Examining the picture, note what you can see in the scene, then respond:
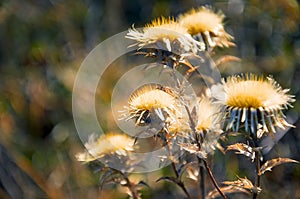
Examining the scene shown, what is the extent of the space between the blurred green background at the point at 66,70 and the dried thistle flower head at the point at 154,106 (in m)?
1.26

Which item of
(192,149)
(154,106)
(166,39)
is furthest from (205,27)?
(192,149)

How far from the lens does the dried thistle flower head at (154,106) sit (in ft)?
5.17

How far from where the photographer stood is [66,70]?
3682 mm

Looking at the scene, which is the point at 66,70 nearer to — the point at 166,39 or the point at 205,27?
the point at 205,27

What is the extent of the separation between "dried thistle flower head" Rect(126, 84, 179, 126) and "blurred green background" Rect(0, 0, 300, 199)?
1259 mm

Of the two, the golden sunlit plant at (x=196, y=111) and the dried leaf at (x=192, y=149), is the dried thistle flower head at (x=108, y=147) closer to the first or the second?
the golden sunlit plant at (x=196, y=111)

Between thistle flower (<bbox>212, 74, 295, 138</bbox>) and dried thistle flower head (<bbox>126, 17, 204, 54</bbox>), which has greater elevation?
dried thistle flower head (<bbox>126, 17, 204, 54</bbox>)

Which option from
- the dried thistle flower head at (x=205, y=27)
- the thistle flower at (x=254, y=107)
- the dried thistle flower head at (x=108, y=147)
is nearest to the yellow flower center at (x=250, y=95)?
the thistle flower at (x=254, y=107)

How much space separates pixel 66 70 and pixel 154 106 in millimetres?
2192

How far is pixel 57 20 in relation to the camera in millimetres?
4047

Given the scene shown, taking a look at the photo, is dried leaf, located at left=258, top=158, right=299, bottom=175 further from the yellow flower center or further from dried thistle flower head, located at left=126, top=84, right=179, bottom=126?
dried thistle flower head, located at left=126, top=84, right=179, bottom=126

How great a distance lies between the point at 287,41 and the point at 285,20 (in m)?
0.16

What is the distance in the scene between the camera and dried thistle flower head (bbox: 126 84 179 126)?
5.17 ft

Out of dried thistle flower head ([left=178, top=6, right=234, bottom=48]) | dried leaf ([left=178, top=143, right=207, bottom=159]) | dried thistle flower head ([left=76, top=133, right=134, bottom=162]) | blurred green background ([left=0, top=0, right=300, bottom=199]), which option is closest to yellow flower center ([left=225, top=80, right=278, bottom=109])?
dried leaf ([left=178, top=143, right=207, bottom=159])
